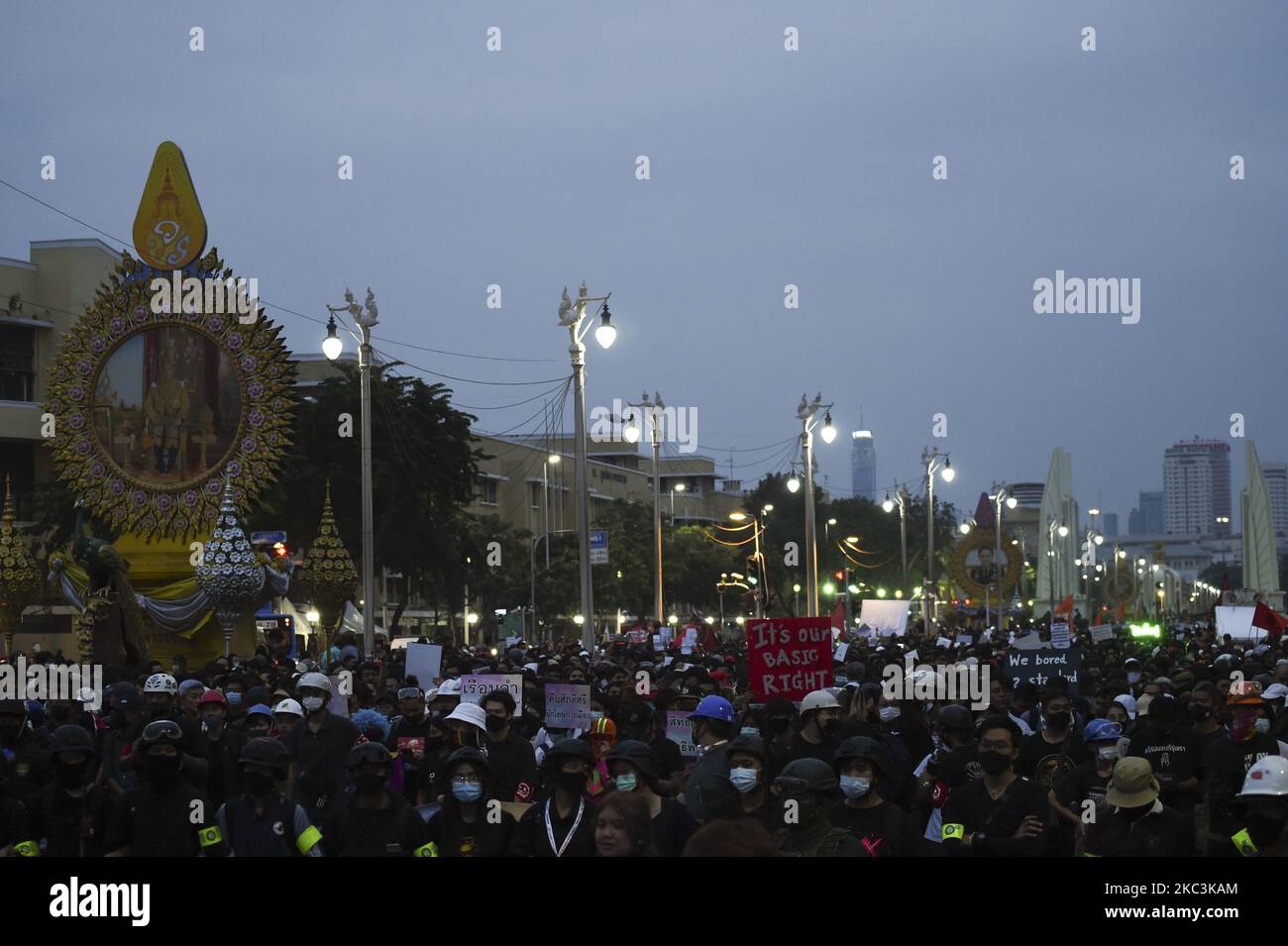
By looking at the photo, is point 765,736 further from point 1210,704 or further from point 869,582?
point 869,582

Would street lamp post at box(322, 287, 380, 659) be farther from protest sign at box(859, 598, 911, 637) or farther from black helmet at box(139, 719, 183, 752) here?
black helmet at box(139, 719, 183, 752)

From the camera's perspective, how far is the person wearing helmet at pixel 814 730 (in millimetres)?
12180

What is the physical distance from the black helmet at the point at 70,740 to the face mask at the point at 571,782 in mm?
3015

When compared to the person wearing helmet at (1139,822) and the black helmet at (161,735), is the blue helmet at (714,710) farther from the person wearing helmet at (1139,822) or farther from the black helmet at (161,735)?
the black helmet at (161,735)

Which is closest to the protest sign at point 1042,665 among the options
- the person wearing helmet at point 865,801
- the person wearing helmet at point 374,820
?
the person wearing helmet at point 865,801

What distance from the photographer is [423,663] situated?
2370 cm

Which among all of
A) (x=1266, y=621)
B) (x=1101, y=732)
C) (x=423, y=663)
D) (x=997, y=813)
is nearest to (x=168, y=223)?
(x=423, y=663)

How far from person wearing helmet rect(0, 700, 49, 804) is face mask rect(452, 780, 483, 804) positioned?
2.90 meters

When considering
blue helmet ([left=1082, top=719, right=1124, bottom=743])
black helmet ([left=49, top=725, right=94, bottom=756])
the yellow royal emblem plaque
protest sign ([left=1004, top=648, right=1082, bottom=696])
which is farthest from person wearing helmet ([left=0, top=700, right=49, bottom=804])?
the yellow royal emblem plaque

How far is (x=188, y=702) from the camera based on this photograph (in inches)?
619

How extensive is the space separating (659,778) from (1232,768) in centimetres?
326

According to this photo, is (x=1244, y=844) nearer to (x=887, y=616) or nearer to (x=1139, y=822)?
(x=1139, y=822)

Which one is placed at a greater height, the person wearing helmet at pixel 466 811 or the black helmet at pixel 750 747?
the black helmet at pixel 750 747
